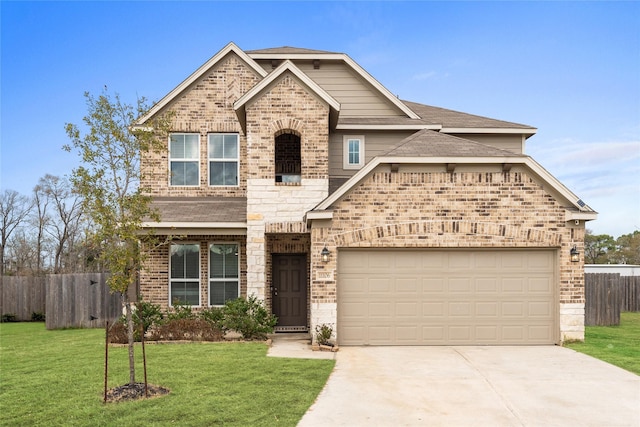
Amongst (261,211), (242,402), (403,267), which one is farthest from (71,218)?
(242,402)

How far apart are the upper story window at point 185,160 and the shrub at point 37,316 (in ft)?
30.4

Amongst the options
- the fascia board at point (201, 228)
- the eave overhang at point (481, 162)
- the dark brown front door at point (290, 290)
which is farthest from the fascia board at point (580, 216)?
the fascia board at point (201, 228)

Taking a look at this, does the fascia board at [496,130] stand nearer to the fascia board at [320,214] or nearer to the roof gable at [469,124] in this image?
the roof gable at [469,124]

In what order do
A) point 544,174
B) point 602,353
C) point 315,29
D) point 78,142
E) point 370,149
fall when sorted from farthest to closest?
point 315,29 < point 370,149 < point 544,174 < point 602,353 < point 78,142

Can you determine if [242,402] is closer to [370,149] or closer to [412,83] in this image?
[370,149]

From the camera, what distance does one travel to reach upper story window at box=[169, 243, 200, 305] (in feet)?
49.2

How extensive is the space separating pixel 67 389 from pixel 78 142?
4063mm

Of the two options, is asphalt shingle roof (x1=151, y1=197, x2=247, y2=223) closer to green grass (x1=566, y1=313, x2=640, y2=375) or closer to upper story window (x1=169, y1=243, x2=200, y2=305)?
upper story window (x1=169, y1=243, x2=200, y2=305)

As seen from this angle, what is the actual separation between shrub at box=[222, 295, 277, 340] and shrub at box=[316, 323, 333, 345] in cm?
149

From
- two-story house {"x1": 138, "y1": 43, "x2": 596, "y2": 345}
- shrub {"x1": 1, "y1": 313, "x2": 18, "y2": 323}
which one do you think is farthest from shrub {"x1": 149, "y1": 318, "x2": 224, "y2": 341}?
shrub {"x1": 1, "y1": 313, "x2": 18, "y2": 323}

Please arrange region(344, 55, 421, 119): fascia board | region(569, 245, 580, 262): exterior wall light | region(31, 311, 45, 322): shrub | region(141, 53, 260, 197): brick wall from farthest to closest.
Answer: region(31, 311, 45, 322): shrub → region(344, 55, 421, 119): fascia board → region(141, 53, 260, 197): brick wall → region(569, 245, 580, 262): exterior wall light

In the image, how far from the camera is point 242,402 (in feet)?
24.6

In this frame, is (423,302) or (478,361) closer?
(478,361)

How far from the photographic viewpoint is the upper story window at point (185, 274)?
15.0 metres
